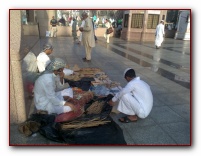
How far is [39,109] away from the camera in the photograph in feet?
10.3

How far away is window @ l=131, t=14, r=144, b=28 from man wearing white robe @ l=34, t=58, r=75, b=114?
13.7 meters

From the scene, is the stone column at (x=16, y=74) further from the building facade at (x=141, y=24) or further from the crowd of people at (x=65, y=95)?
the building facade at (x=141, y=24)

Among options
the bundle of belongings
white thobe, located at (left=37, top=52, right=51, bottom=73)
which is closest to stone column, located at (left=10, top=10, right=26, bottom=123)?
the bundle of belongings

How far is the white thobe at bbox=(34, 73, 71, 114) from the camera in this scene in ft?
9.56

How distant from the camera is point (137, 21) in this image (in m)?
15.6

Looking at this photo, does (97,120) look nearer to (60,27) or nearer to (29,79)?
(29,79)

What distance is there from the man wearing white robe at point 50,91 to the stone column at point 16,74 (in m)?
0.26

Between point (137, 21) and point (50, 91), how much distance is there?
14.2 m

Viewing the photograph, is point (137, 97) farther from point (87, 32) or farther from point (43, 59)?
point (87, 32)

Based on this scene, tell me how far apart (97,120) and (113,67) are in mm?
4017

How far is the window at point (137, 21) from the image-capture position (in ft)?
50.5

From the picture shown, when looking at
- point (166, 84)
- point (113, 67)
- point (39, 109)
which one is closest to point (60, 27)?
point (113, 67)

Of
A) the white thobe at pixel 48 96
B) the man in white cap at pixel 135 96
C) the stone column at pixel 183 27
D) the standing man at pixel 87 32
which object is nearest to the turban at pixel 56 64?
the white thobe at pixel 48 96

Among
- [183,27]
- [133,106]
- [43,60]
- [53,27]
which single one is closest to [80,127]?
[133,106]
